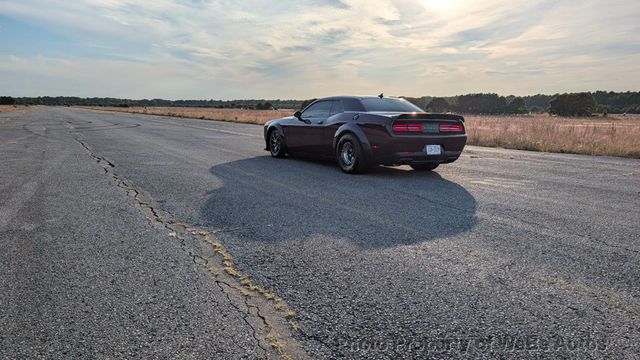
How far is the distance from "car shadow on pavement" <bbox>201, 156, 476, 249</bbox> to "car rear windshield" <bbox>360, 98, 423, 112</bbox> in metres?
1.15

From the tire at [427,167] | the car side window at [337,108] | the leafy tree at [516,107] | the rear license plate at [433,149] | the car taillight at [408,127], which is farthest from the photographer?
the leafy tree at [516,107]

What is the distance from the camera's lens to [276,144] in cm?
1014

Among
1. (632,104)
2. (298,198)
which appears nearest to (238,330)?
(298,198)

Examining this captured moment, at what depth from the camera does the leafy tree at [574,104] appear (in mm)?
59125

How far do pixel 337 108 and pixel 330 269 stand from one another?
5653 mm

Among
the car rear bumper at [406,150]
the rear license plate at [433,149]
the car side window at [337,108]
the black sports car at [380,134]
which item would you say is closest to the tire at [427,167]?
the black sports car at [380,134]

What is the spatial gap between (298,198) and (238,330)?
11.1 feet

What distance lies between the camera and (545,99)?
105875 millimetres

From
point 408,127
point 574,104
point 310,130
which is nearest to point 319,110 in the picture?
point 310,130

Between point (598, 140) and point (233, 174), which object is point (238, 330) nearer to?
point (233, 174)

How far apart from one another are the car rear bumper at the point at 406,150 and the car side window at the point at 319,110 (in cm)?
172

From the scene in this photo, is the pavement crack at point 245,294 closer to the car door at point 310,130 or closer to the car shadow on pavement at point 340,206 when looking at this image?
the car shadow on pavement at point 340,206

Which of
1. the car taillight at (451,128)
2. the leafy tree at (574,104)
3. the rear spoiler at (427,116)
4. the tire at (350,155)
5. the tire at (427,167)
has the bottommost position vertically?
the tire at (427,167)

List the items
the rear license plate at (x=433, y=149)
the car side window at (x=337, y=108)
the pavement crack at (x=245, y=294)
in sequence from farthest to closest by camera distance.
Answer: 1. the car side window at (x=337, y=108)
2. the rear license plate at (x=433, y=149)
3. the pavement crack at (x=245, y=294)
